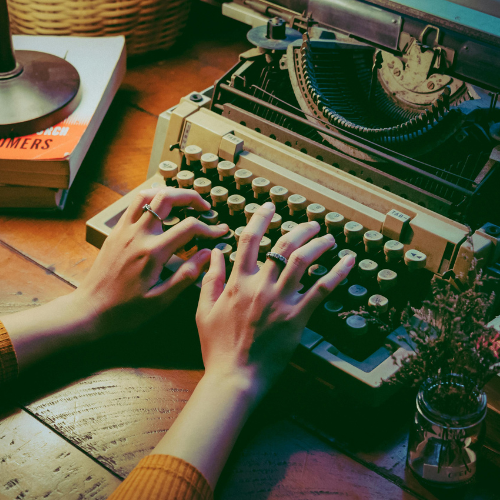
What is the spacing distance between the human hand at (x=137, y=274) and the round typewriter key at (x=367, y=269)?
A: 294mm

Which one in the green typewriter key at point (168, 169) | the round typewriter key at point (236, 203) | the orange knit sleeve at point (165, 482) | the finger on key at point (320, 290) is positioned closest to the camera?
the orange knit sleeve at point (165, 482)

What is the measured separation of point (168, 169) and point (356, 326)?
577 mm

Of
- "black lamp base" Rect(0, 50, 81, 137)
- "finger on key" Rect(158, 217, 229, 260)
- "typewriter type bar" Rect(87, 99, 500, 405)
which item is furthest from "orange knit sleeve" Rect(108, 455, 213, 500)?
"black lamp base" Rect(0, 50, 81, 137)

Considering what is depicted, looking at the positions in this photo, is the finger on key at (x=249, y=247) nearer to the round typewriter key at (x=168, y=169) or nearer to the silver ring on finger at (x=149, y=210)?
the silver ring on finger at (x=149, y=210)

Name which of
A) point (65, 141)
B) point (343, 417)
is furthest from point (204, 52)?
point (343, 417)

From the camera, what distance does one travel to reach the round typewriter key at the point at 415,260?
105 cm

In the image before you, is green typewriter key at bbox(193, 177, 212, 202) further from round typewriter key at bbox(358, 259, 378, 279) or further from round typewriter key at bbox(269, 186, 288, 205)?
round typewriter key at bbox(358, 259, 378, 279)

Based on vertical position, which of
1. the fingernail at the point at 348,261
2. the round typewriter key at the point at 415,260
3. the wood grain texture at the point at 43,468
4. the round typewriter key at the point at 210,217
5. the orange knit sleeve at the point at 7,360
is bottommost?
the wood grain texture at the point at 43,468

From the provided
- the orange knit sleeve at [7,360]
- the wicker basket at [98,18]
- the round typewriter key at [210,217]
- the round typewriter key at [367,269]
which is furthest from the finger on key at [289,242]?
the wicker basket at [98,18]

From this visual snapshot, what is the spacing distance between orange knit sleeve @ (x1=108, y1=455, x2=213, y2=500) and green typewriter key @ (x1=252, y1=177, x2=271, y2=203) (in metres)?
0.59

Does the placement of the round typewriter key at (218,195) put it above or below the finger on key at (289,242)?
below

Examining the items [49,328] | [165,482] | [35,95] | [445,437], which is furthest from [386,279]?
[35,95]

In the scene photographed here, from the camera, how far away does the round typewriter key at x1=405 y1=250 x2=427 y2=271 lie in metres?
1.05

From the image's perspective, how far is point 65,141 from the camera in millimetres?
1438
